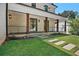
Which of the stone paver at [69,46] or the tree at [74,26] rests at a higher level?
the tree at [74,26]

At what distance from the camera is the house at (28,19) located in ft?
18.4

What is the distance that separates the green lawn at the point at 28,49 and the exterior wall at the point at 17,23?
32 cm

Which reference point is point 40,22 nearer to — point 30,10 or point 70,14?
point 30,10

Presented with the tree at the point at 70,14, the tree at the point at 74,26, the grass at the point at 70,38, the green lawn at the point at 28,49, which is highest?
the tree at the point at 70,14

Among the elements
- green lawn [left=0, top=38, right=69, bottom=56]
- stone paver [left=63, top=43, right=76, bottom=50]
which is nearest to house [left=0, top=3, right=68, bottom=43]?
green lawn [left=0, top=38, right=69, bottom=56]

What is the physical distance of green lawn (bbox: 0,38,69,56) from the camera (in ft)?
17.8

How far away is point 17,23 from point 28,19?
0.97ft

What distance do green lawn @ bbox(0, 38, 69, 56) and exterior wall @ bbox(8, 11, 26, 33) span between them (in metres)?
0.32

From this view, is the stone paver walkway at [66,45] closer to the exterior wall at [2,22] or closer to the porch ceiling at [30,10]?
the porch ceiling at [30,10]

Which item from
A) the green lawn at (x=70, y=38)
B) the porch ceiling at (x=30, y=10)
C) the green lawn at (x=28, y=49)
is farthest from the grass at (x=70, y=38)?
the porch ceiling at (x=30, y=10)

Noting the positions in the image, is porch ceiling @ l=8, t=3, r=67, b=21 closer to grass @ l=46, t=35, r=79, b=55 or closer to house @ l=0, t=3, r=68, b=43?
house @ l=0, t=3, r=68, b=43

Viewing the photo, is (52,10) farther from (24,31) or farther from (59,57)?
(59,57)

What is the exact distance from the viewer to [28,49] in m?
5.49

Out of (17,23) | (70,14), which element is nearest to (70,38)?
(70,14)
